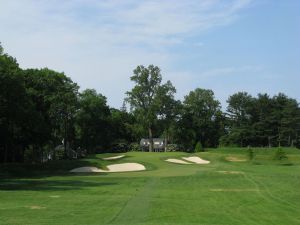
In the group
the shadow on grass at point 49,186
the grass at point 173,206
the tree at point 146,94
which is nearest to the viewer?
the grass at point 173,206

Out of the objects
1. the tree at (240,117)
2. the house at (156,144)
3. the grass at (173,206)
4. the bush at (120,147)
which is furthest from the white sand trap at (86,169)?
the tree at (240,117)

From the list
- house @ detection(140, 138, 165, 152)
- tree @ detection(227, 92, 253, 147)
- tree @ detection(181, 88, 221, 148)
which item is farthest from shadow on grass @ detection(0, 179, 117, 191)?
tree @ detection(227, 92, 253, 147)

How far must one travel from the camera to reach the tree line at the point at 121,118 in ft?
194

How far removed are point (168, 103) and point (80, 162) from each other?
1977 inches

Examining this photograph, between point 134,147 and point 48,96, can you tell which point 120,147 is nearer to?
point 134,147

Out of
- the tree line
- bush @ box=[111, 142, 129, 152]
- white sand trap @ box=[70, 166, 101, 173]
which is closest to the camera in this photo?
white sand trap @ box=[70, 166, 101, 173]

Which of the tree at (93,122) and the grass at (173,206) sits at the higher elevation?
the tree at (93,122)

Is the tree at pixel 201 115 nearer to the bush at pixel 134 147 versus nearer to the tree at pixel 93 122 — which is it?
the bush at pixel 134 147

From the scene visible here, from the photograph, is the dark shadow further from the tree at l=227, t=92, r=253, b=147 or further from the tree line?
the tree at l=227, t=92, r=253, b=147

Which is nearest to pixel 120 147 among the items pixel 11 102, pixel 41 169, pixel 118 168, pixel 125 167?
pixel 125 167

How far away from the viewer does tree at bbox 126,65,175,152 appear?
340 feet

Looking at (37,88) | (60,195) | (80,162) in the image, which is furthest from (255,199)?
(37,88)

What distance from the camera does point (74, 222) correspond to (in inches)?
625

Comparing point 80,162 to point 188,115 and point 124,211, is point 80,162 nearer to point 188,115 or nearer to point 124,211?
point 124,211
